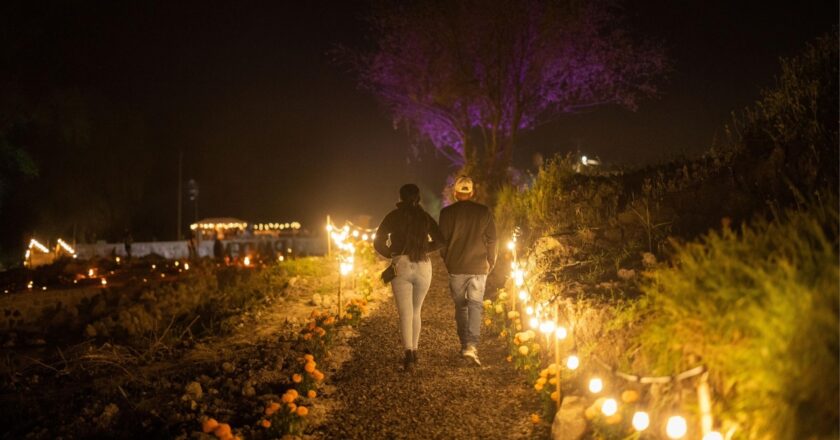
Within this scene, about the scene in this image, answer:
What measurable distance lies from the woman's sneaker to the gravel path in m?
0.07

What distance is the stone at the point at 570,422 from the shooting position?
354 centimetres

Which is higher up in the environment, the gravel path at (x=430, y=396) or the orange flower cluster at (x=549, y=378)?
the orange flower cluster at (x=549, y=378)

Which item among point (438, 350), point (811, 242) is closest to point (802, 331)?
point (811, 242)

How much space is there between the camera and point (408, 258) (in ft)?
17.4

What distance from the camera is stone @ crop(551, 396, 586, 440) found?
354 cm

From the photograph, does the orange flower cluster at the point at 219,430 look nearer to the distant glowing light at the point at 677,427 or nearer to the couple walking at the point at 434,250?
the couple walking at the point at 434,250

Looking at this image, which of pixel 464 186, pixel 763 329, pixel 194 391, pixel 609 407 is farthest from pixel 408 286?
pixel 763 329

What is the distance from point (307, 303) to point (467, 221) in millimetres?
4372

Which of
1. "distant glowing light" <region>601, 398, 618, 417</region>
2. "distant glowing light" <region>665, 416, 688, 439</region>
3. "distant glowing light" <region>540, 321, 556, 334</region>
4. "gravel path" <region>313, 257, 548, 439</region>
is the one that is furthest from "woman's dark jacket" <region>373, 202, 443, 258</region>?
"distant glowing light" <region>665, 416, 688, 439</region>

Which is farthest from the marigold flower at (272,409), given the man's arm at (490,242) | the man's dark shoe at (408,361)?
the man's arm at (490,242)

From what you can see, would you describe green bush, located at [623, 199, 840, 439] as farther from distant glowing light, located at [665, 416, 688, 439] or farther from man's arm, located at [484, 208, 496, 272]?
man's arm, located at [484, 208, 496, 272]

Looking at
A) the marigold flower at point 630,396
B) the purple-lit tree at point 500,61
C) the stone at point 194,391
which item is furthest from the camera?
the purple-lit tree at point 500,61

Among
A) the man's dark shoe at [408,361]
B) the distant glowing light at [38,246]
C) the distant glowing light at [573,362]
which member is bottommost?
the man's dark shoe at [408,361]

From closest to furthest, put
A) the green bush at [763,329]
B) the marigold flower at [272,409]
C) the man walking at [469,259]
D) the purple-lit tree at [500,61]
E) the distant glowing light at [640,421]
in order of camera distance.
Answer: the green bush at [763,329]
the distant glowing light at [640,421]
the marigold flower at [272,409]
the man walking at [469,259]
the purple-lit tree at [500,61]
